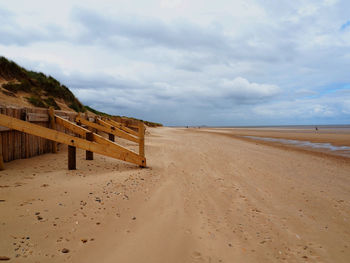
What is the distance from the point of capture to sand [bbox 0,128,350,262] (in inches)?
93.5

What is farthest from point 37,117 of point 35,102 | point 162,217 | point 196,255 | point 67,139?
point 35,102

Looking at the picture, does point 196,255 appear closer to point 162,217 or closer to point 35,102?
point 162,217

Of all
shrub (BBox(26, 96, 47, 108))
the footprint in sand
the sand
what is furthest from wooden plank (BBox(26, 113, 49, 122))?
A: shrub (BBox(26, 96, 47, 108))

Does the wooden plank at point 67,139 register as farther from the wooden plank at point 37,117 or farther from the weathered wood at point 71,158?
the wooden plank at point 37,117

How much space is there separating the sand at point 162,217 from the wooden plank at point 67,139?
0.56 metres

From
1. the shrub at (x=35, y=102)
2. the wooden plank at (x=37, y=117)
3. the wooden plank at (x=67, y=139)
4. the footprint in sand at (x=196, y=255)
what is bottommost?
the footprint in sand at (x=196, y=255)

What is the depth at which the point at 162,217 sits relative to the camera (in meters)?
3.21

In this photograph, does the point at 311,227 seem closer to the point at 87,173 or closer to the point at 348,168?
the point at 87,173

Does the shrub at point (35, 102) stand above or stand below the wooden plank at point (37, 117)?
above

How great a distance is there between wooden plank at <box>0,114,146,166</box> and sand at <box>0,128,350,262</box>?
555 mm

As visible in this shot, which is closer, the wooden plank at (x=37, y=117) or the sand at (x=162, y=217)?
the sand at (x=162, y=217)

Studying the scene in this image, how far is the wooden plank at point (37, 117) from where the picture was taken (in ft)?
19.5

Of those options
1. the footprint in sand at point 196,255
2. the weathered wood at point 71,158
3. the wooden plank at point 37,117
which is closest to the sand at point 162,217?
the footprint in sand at point 196,255

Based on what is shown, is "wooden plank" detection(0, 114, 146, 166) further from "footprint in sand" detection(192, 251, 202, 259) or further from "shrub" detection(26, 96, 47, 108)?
"shrub" detection(26, 96, 47, 108)
